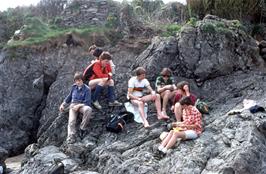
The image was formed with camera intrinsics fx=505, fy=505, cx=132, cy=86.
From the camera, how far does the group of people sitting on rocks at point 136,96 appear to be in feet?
32.2

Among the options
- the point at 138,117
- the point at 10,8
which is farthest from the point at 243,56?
the point at 10,8

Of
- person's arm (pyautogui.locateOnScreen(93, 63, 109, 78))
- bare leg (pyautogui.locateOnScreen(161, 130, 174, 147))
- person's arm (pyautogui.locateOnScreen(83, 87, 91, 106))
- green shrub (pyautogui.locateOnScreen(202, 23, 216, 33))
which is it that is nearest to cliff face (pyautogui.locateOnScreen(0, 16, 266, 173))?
green shrub (pyautogui.locateOnScreen(202, 23, 216, 33))

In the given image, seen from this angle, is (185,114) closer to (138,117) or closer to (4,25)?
(138,117)

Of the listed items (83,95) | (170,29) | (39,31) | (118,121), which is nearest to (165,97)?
(118,121)

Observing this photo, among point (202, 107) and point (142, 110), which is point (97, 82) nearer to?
point (142, 110)

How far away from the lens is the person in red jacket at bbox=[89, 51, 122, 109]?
11211mm

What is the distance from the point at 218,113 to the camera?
11.0 m

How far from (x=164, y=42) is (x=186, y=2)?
3916 millimetres

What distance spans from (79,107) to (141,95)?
1.38m

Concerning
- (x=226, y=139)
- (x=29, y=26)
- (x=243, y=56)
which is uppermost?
(x=29, y=26)

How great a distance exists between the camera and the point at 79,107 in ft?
35.0

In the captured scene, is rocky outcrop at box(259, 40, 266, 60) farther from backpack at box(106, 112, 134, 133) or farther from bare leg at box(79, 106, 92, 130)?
bare leg at box(79, 106, 92, 130)

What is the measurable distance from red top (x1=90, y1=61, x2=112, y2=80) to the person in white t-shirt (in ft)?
2.35

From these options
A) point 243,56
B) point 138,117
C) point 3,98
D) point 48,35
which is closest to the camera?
point 138,117
